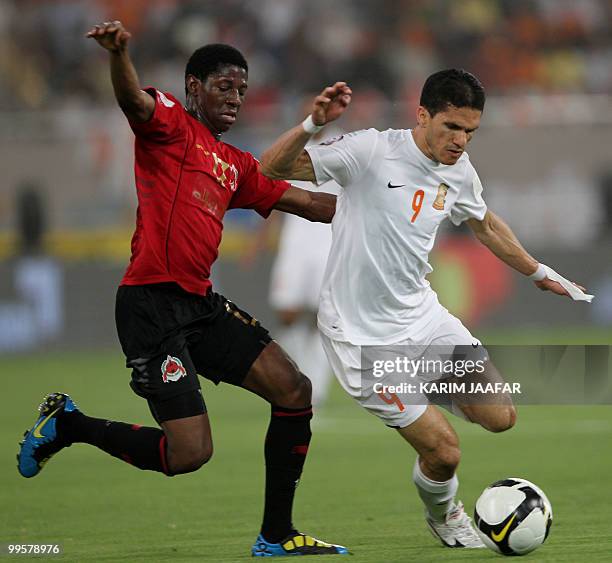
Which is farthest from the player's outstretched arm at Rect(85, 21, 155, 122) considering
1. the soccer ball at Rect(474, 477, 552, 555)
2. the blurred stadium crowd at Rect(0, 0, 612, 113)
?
the blurred stadium crowd at Rect(0, 0, 612, 113)

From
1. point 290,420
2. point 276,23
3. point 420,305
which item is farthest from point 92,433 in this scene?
point 276,23

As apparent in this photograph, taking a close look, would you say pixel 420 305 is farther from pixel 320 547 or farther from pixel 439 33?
pixel 439 33

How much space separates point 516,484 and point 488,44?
48.6ft

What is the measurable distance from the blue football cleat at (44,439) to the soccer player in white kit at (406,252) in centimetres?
141

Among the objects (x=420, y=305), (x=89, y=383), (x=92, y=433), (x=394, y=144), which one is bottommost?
(x=89, y=383)

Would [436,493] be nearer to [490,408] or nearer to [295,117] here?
[490,408]

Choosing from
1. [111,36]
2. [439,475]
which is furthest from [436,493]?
[111,36]

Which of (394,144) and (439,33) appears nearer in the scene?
(394,144)

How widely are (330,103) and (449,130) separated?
744mm

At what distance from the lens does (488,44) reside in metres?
20.0

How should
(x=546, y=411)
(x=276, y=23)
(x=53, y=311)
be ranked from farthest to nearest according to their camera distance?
(x=276, y=23) → (x=53, y=311) → (x=546, y=411)

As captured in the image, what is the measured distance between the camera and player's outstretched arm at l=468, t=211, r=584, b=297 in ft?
21.5

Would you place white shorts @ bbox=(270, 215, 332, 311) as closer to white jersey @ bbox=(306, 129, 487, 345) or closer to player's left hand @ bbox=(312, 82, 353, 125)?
white jersey @ bbox=(306, 129, 487, 345)

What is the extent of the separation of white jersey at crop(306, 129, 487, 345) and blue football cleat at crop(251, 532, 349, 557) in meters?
0.98
